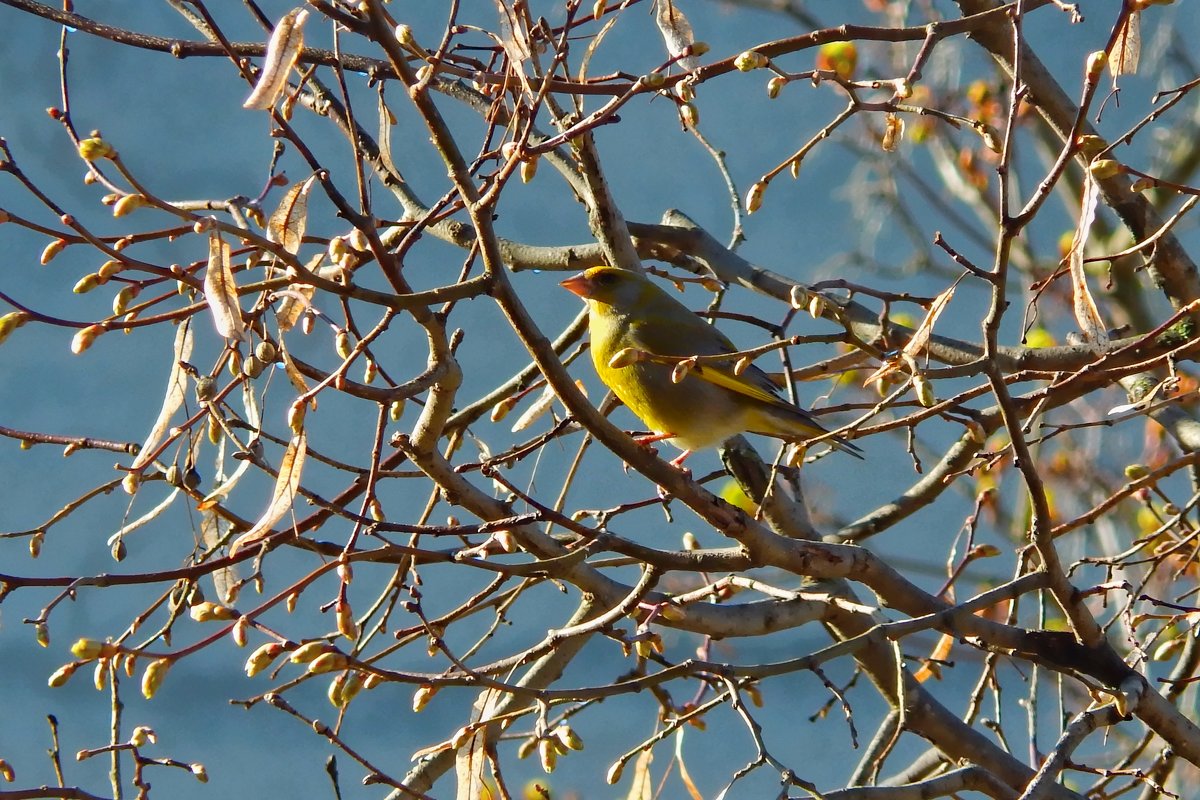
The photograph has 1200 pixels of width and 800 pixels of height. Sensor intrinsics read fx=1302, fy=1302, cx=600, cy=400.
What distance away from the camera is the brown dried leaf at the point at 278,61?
1.60m

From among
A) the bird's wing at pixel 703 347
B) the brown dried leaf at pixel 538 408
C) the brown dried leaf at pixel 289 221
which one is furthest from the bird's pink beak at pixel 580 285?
the brown dried leaf at pixel 289 221

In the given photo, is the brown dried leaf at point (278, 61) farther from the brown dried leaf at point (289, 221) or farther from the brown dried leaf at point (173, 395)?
the brown dried leaf at point (173, 395)

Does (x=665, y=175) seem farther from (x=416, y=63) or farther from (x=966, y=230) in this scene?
(x=416, y=63)

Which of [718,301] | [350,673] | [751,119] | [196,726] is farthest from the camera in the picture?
[751,119]

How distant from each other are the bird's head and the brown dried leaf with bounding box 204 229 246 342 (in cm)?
232

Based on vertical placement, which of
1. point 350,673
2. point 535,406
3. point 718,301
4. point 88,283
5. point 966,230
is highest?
point 966,230

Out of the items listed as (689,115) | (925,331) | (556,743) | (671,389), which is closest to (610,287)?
(671,389)

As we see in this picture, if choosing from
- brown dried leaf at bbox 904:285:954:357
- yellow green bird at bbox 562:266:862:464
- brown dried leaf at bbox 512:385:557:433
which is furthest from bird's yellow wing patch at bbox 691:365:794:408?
brown dried leaf at bbox 904:285:954:357

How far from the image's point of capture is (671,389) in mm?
4113

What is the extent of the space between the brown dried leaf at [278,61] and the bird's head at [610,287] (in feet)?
7.57

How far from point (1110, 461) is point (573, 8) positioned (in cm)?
563

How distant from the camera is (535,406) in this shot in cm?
300

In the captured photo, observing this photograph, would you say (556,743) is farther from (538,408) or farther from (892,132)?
(892,132)

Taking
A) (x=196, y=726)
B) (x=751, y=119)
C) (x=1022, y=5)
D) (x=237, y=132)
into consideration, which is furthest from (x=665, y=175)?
(x=1022, y=5)
